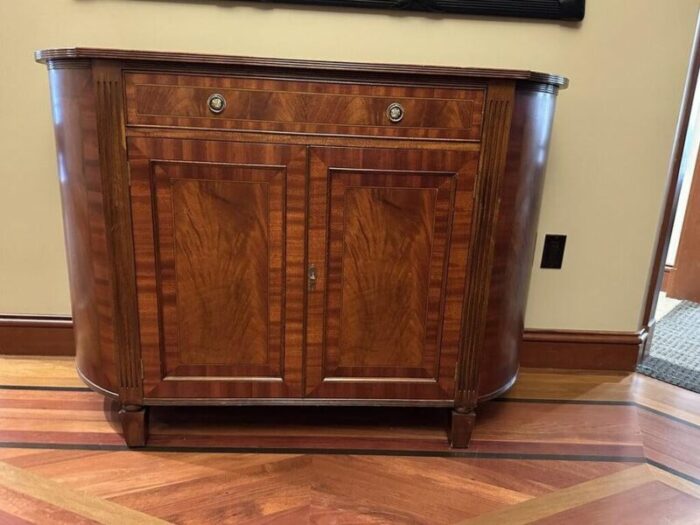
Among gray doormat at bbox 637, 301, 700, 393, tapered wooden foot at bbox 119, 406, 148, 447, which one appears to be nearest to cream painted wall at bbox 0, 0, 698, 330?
gray doormat at bbox 637, 301, 700, 393

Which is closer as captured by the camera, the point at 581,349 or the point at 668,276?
the point at 581,349

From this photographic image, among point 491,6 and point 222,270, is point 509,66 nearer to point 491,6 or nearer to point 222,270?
point 491,6

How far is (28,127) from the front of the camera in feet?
5.12

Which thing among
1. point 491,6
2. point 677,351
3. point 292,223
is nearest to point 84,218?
point 292,223

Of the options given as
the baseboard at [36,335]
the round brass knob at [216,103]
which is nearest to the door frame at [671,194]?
the round brass knob at [216,103]

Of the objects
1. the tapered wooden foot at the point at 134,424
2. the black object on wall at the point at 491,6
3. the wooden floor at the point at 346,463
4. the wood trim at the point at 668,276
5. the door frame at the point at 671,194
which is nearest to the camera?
the wooden floor at the point at 346,463

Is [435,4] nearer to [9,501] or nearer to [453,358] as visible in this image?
[453,358]

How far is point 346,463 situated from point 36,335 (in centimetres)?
108

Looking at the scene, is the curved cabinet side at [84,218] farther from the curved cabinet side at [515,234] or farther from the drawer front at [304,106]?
the curved cabinet side at [515,234]

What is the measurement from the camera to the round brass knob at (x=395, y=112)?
113 cm

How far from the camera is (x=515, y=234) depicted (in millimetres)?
1298

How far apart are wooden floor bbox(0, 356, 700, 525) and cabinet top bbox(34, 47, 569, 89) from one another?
0.87 meters

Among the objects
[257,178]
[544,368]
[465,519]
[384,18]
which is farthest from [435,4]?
[465,519]

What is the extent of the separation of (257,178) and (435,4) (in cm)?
75
